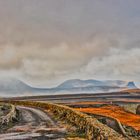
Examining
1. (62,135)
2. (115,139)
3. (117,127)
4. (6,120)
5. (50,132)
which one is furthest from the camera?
(6,120)

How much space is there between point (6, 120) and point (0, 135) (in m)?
8.82

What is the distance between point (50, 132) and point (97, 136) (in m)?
6.78

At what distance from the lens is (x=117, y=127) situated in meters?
27.8

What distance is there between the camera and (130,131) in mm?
28203

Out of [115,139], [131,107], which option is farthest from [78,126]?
[131,107]

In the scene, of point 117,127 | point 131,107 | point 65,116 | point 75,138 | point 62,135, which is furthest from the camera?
point 131,107

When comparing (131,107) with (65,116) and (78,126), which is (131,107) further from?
(78,126)

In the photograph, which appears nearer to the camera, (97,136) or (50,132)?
(97,136)

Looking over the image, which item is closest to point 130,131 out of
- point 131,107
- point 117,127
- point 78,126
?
point 117,127

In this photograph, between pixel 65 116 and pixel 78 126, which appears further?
pixel 65 116

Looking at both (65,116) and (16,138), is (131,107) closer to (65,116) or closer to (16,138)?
(65,116)

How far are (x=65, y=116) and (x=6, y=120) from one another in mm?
7282

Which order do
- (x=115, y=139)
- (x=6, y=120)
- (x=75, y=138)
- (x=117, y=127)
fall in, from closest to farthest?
1. (x=115, y=139)
2. (x=75, y=138)
3. (x=117, y=127)
4. (x=6, y=120)

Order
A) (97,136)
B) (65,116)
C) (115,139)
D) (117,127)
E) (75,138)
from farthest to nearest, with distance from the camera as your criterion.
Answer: (65,116) < (117,127) < (75,138) < (97,136) < (115,139)
